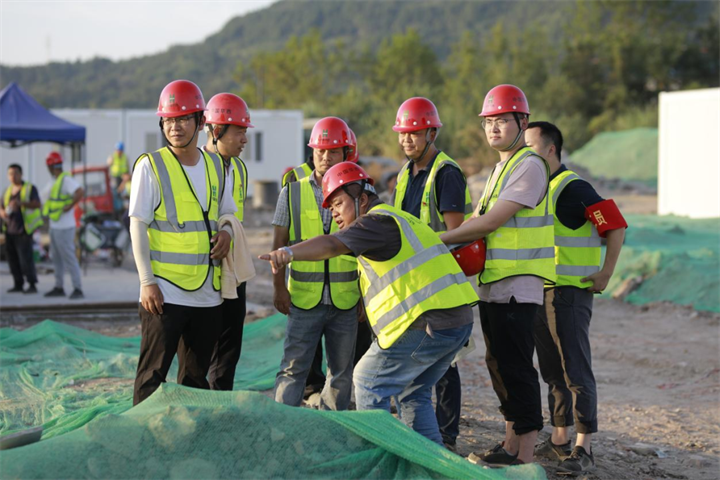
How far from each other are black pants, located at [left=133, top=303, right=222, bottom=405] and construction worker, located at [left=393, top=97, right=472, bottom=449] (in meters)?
1.42

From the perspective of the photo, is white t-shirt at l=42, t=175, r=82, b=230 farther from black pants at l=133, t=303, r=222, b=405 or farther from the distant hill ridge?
the distant hill ridge

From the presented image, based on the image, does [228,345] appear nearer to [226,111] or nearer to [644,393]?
[226,111]

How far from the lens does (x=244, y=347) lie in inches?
317

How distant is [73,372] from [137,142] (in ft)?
69.5

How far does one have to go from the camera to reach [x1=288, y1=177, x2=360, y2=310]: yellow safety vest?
498 centimetres

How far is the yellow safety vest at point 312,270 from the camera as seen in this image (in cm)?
498

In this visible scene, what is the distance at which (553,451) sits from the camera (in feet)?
16.9

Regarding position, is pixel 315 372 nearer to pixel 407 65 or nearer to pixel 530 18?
pixel 407 65

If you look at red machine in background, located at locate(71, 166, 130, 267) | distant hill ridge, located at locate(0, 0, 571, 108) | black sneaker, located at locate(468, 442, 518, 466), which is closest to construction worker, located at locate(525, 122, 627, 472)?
black sneaker, located at locate(468, 442, 518, 466)

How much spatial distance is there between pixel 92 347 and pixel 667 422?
515cm

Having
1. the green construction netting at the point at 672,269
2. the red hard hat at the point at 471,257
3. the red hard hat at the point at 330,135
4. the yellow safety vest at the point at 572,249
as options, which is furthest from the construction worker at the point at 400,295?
the green construction netting at the point at 672,269

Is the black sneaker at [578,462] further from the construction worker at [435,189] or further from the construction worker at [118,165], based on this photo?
the construction worker at [118,165]

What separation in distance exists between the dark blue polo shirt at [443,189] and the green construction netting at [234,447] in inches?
65.2

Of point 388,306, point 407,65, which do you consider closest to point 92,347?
point 388,306
